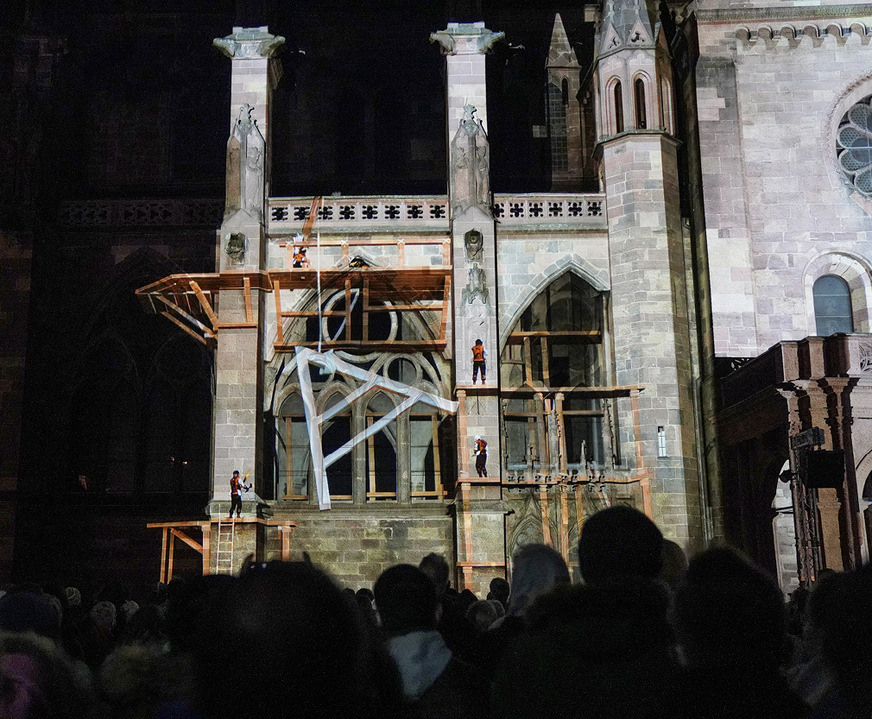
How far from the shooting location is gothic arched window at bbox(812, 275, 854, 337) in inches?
941

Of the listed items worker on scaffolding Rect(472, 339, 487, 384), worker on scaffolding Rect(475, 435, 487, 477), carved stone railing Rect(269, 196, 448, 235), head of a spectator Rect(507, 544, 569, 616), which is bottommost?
head of a spectator Rect(507, 544, 569, 616)

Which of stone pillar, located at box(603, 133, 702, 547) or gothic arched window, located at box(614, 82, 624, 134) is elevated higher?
gothic arched window, located at box(614, 82, 624, 134)

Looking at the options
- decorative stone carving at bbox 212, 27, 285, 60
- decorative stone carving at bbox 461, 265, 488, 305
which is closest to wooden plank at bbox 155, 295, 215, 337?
decorative stone carving at bbox 461, 265, 488, 305

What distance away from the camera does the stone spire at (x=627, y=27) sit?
936 inches

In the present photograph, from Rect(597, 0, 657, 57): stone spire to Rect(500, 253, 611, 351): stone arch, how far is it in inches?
191

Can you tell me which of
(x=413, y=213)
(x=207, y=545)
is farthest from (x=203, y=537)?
(x=413, y=213)

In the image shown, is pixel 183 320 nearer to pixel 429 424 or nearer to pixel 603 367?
pixel 429 424

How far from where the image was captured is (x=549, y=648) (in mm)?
3023

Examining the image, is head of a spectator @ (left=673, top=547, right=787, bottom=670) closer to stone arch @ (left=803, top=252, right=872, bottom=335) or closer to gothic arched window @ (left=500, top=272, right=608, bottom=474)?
gothic arched window @ (left=500, top=272, right=608, bottom=474)

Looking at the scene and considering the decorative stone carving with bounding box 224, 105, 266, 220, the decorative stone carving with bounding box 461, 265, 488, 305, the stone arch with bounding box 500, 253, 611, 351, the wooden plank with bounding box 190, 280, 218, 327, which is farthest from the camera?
the stone arch with bounding box 500, 253, 611, 351

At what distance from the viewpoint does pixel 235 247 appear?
22.3 meters

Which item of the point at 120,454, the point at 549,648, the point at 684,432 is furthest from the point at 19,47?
the point at 549,648

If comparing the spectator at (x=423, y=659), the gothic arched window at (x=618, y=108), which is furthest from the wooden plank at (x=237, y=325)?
the spectator at (x=423, y=659)

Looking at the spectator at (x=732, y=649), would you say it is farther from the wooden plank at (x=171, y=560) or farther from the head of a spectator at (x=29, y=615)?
the wooden plank at (x=171, y=560)
